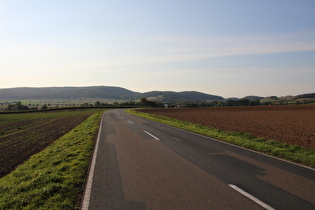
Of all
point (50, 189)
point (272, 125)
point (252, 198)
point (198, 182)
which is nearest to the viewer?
point (252, 198)

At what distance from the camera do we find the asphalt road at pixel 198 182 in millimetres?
5043

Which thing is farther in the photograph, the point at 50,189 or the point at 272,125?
the point at 272,125

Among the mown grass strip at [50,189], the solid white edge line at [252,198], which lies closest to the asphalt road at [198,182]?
the solid white edge line at [252,198]

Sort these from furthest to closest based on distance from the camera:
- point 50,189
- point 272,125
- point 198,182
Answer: point 272,125 → point 198,182 → point 50,189

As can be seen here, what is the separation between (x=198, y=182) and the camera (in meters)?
6.31

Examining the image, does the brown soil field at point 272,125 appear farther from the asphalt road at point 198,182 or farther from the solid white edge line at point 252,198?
the solid white edge line at point 252,198

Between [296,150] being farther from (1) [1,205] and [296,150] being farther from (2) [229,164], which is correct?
(1) [1,205]

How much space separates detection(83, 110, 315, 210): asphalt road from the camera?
16.5ft

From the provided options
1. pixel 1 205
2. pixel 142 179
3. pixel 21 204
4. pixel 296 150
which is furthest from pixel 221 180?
pixel 296 150

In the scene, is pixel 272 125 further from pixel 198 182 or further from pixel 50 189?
pixel 50 189

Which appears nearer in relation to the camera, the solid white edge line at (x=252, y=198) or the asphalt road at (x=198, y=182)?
the solid white edge line at (x=252, y=198)

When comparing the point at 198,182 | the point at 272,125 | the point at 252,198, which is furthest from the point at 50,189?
the point at 272,125

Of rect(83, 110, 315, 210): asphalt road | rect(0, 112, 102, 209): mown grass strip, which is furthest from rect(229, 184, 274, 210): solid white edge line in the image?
rect(0, 112, 102, 209): mown grass strip

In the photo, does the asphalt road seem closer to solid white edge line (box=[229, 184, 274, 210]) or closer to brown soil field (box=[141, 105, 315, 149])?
solid white edge line (box=[229, 184, 274, 210])
